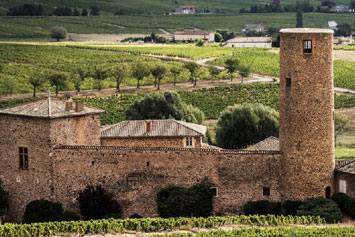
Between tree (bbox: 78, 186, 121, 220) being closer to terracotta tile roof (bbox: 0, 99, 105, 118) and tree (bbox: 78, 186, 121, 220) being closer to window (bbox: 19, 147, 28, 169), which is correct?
window (bbox: 19, 147, 28, 169)

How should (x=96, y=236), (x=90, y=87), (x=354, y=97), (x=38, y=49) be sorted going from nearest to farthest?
(x=96, y=236)
(x=354, y=97)
(x=90, y=87)
(x=38, y=49)

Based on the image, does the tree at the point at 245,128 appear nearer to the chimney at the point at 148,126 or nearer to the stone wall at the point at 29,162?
the chimney at the point at 148,126

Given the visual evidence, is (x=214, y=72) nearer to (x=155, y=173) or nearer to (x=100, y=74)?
(x=100, y=74)

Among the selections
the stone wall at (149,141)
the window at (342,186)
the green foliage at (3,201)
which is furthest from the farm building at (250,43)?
the window at (342,186)

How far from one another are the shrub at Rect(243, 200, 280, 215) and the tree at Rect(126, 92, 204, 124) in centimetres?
3317

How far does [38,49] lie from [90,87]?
29.7m

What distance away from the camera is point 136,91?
10388 centimetres

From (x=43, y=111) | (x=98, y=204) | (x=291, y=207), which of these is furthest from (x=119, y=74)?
(x=291, y=207)

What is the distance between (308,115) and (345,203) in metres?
5.11

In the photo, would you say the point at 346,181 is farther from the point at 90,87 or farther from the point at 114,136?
the point at 90,87

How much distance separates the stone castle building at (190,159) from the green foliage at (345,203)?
82 centimetres

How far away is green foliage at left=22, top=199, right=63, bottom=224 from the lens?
4738 centimetres

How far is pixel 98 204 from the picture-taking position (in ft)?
157

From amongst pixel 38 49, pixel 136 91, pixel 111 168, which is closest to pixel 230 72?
pixel 136 91
